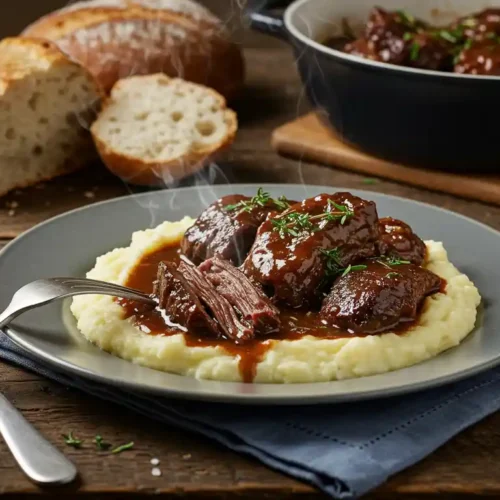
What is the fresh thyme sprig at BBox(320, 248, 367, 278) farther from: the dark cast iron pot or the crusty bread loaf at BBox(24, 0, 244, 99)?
the crusty bread loaf at BBox(24, 0, 244, 99)

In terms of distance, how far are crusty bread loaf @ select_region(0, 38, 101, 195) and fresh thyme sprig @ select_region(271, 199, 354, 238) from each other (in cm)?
230

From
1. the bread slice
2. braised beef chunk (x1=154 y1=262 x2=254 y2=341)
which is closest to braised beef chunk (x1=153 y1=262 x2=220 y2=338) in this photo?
braised beef chunk (x1=154 y1=262 x2=254 y2=341)

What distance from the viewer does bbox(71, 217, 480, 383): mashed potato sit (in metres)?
3.02

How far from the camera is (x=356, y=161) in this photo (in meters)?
5.48

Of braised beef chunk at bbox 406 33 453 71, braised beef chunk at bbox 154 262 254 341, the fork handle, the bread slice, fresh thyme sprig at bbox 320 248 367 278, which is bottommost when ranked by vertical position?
the bread slice

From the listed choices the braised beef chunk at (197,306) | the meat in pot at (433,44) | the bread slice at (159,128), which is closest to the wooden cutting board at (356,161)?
the bread slice at (159,128)

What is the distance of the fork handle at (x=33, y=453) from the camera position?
2689mm

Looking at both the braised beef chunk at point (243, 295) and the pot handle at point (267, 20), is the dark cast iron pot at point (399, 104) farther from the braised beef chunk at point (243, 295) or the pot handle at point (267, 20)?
the braised beef chunk at point (243, 295)

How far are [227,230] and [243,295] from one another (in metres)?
0.46

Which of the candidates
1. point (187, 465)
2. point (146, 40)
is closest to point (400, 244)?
point (187, 465)

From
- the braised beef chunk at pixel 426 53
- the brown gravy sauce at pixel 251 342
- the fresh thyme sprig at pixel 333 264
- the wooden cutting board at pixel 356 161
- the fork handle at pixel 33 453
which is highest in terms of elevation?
the braised beef chunk at pixel 426 53

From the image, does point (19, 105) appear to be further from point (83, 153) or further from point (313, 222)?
point (313, 222)

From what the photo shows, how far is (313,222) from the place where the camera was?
11.6ft

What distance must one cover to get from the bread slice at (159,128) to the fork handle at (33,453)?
8.14 ft
